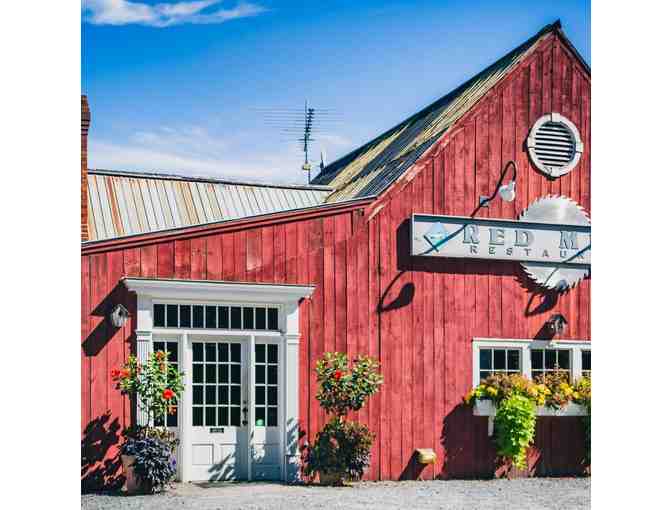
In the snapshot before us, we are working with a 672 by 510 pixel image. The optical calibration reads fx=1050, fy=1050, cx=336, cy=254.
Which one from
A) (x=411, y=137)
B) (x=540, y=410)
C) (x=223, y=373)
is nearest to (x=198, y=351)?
(x=223, y=373)

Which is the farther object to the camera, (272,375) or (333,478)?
(272,375)

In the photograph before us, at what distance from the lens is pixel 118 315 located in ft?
35.7

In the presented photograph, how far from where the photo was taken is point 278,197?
15.3 meters

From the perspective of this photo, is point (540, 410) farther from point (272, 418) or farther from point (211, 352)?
point (211, 352)

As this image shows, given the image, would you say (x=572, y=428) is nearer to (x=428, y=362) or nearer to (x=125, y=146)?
(x=428, y=362)

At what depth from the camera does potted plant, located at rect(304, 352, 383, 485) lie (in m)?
11.3

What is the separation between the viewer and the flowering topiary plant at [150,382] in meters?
10.7

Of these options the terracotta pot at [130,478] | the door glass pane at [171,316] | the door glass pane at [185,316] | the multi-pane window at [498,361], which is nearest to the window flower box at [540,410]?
the multi-pane window at [498,361]

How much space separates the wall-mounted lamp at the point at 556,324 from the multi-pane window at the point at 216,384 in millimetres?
4013

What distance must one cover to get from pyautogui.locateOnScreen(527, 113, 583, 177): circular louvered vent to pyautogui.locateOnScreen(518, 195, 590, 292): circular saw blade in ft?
1.31

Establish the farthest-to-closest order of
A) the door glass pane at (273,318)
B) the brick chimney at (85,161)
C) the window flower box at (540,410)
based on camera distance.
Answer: the window flower box at (540,410) < the brick chimney at (85,161) < the door glass pane at (273,318)

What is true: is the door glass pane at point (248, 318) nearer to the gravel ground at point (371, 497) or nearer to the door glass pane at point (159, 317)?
the door glass pane at point (159, 317)

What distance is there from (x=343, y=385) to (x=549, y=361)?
3063mm
